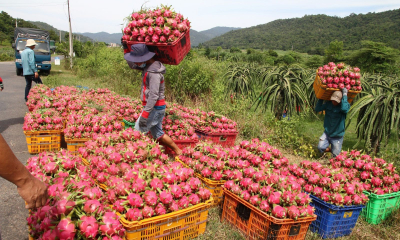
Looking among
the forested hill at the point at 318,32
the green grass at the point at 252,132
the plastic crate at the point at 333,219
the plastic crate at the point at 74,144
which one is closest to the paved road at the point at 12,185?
the plastic crate at the point at 74,144

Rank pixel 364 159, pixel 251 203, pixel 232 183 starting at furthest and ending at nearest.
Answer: pixel 364 159 → pixel 232 183 → pixel 251 203

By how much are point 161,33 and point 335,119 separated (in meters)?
3.95

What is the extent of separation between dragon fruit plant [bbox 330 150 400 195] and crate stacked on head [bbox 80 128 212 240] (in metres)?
2.47

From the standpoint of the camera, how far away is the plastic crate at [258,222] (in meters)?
2.62

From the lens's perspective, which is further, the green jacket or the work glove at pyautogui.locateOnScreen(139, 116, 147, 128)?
the green jacket

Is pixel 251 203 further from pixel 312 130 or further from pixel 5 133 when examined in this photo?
pixel 312 130

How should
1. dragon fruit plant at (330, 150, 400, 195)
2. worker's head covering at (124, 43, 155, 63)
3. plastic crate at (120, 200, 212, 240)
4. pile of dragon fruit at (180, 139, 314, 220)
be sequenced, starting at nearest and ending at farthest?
plastic crate at (120, 200, 212, 240), pile of dragon fruit at (180, 139, 314, 220), dragon fruit plant at (330, 150, 400, 195), worker's head covering at (124, 43, 155, 63)

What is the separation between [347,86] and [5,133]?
7.71 metres

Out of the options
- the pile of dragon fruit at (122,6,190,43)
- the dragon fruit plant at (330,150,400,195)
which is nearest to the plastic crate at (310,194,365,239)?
the dragon fruit plant at (330,150,400,195)

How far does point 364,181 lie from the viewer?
3.82m

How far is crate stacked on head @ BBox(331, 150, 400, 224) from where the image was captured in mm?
3539

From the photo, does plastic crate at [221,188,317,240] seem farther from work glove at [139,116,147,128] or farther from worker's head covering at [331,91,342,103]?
worker's head covering at [331,91,342,103]

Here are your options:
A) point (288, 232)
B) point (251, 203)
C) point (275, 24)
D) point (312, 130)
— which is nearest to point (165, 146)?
point (251, 203)

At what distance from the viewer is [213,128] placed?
5.60 meters
